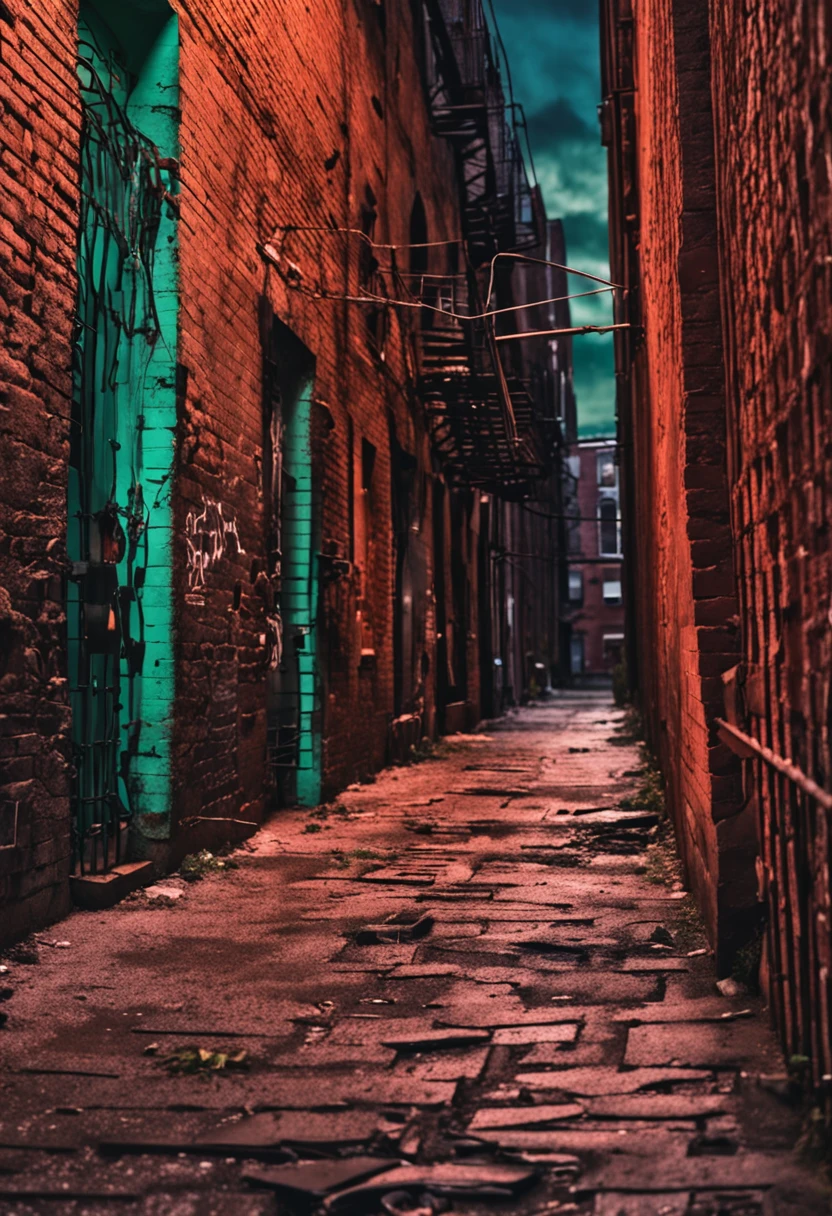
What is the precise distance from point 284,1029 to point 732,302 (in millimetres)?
3073

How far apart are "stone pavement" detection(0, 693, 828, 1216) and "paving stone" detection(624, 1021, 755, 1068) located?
0.5 inches

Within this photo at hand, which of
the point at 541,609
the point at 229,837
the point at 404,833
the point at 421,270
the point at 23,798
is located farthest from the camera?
the point at 541,609

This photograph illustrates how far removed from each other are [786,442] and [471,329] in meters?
13.6

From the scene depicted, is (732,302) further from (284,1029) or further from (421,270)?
(421,270)

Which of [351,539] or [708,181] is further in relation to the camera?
[351,539]

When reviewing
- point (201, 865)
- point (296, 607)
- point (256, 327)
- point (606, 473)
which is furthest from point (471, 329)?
point (606, 473)

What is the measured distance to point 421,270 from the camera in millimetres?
16891

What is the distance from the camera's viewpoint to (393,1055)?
377 centimetres

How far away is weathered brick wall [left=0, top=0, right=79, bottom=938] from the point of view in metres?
5.03

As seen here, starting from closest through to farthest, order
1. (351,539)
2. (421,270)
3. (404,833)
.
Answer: (404,833)
(351,539)
(421,270)

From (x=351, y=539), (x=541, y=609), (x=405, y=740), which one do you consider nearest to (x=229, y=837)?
(x=351, y=539)

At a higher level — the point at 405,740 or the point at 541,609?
the point at 541,609

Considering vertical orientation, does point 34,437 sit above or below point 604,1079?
above

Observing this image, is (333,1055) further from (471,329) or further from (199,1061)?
(471,329)
